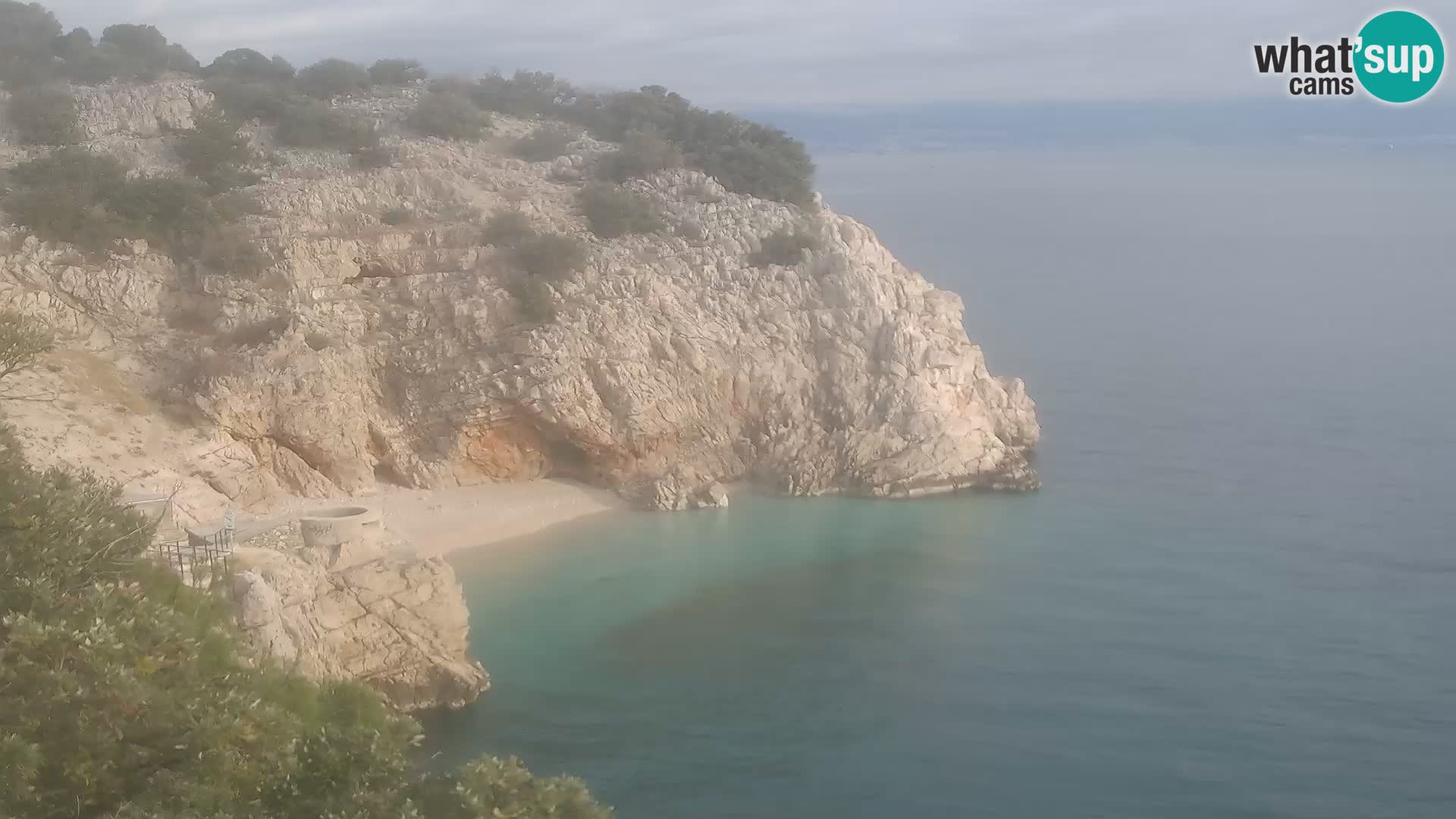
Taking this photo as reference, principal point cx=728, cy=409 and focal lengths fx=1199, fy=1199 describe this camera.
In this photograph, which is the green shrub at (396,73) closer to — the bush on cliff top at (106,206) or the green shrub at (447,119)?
the green shrub at (447,119)

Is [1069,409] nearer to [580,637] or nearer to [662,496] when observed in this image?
[662,496]

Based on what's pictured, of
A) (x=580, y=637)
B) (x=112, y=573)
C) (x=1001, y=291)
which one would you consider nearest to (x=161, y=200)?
(x=580, y=637)

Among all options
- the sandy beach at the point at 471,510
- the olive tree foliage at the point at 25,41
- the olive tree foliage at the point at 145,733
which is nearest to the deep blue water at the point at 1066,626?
the sandy beach at the point at 471,510

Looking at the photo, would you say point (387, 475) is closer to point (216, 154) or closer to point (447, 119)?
point (216, 154)

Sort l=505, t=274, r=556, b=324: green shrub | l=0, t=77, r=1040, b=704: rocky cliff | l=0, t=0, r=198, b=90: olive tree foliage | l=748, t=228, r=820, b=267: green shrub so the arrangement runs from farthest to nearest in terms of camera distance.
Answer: l=0, t=0, r=198, b=90: olive tree foliage, l=748, t=228, r=820, b=267: green shrub, l=505, t=274, r=556, b=324: green shrub, l=0, t=77, r=1040, b=704: rocky cliff

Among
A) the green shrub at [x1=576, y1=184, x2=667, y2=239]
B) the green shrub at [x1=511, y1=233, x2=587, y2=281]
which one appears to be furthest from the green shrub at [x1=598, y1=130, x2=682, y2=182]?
the green shrub at [x1=511, y1=233, x2=587, y2=281]

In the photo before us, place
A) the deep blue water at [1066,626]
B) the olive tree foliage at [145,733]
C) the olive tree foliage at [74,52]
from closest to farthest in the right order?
the olive tree foliage at [145,733] < the deep blue water at [1066,626] < the olive tree foliage at [74,52]

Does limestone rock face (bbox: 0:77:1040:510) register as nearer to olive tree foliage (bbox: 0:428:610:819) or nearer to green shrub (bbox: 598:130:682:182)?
green shrub (bbox: 598:130:682:182)
